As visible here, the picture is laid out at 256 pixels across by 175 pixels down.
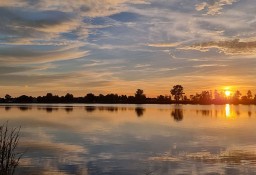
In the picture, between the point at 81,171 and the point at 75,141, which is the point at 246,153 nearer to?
the point at 81,171

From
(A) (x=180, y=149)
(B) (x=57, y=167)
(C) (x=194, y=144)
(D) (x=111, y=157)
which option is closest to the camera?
(B) (x=57, y=167)

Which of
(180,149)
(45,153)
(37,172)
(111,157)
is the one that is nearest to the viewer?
(37,172)

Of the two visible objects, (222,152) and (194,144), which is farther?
(194,144)

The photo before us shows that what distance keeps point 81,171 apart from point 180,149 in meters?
12.5

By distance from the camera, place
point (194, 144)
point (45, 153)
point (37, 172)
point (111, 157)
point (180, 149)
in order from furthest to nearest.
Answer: point (194, 144), point (180, 149), point (45, 153), point (111, 157), point (37, 172)

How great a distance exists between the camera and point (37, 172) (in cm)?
2105

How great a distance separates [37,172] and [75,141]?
1599 centimetres

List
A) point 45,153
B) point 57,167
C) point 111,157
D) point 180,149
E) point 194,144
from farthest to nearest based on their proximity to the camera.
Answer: point 194,144, point 180,149, point 45,153, point 111,157, point 57,167

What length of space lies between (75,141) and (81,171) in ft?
51.7

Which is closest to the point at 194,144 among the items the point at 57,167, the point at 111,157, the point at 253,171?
the point at 111,157

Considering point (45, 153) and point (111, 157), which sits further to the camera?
point (45, 153)

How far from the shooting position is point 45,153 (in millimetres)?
28422

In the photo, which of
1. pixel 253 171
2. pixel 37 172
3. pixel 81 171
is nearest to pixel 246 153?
pixel 253 171

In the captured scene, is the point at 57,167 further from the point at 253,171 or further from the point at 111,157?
the point at 253,171
